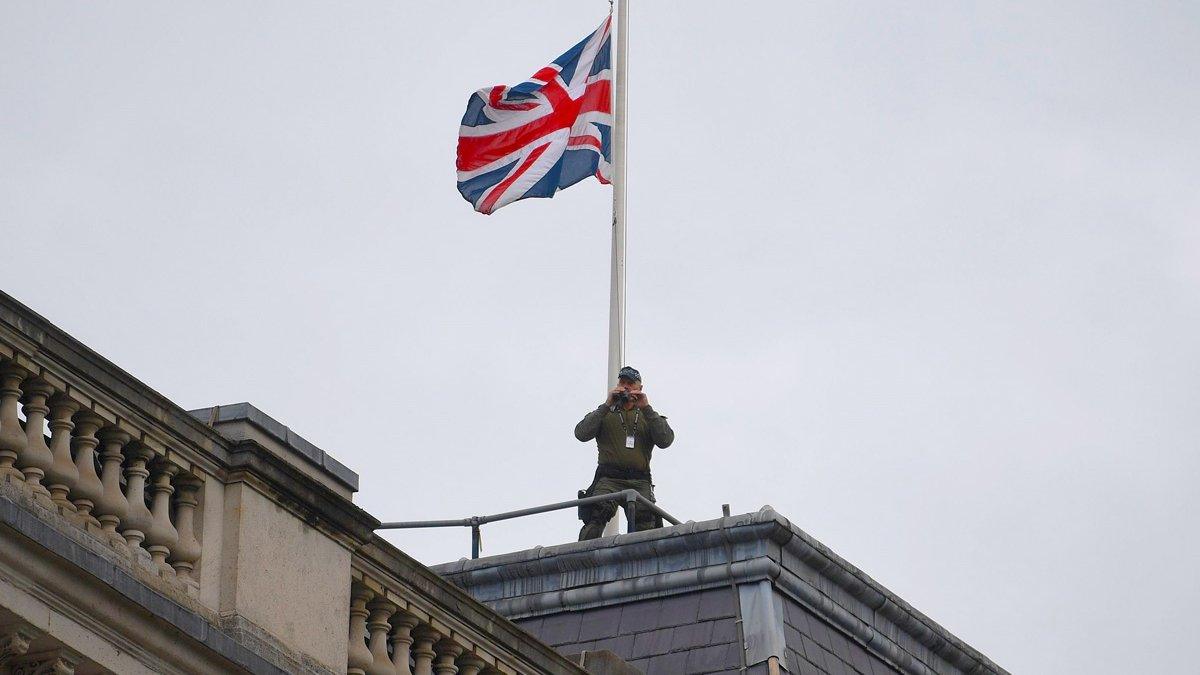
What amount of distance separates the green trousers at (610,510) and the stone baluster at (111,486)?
359 inches

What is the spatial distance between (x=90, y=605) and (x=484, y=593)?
9163 millimetres

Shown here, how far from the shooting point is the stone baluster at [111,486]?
10.4 m

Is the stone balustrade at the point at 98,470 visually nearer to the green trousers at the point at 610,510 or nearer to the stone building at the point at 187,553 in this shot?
the stone building at the point at 187,553

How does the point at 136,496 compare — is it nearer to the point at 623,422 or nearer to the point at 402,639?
the point at 402,639

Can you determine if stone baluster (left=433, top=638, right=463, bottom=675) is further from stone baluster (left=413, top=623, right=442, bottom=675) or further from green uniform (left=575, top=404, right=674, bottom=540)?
green uniform (left=575, top=404, right=674, bottom=540)

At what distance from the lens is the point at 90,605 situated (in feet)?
33.2

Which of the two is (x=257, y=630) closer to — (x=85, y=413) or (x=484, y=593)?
(x=85, y=413)

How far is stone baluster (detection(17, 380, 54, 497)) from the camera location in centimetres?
1014

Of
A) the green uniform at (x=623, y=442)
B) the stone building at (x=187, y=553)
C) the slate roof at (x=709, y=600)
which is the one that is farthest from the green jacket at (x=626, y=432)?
the stone building at (x=187, y=553)

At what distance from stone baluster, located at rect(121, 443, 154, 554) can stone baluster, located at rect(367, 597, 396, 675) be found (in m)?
1.67

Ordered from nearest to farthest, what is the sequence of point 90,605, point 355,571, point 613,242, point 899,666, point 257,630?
point 90,605 → point 257,630 → point 355,571 → point 899,666 → point 613,242

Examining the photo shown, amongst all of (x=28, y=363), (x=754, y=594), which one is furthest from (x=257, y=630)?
(x=754, y=594)

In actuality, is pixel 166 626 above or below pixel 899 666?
below

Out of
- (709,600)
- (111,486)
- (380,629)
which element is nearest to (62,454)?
(111,486)
